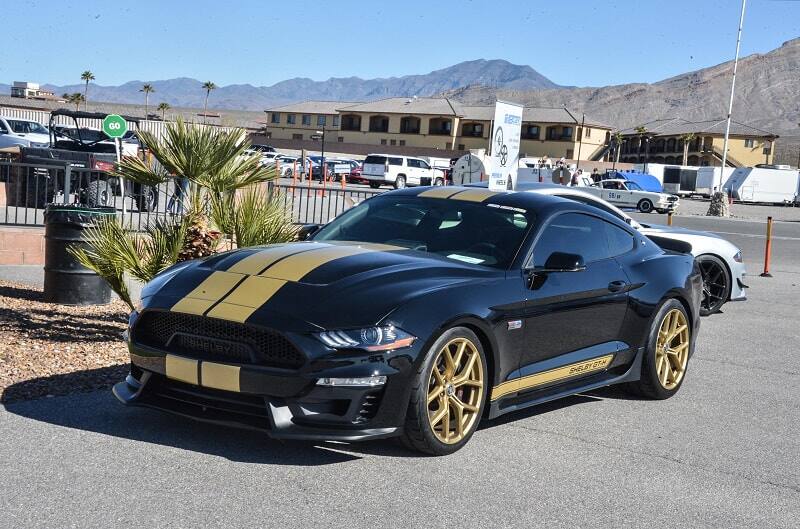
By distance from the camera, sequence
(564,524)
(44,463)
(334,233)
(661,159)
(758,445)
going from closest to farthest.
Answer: (564,524) < (44,463) < (758,445) < (334,233) < (661,159)

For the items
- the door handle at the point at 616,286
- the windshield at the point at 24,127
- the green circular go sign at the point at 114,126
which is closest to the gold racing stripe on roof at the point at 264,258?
the door handle at the point at 616,286

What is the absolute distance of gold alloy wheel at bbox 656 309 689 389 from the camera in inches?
285

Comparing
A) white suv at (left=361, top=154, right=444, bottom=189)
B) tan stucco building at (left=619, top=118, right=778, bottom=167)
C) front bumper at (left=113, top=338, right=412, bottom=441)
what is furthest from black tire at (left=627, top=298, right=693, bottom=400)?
tan stucco building at (left=619, top=118, right=778, bottom=167)

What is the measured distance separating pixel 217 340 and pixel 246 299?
0.26m

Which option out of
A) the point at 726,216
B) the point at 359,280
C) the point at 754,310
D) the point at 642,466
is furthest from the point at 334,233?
the point at 726,216

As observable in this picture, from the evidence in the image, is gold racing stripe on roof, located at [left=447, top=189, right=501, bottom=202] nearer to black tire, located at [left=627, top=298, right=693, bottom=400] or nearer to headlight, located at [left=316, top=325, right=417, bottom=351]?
black tire, located at [left=627, top=298, right=693, bottom=400]

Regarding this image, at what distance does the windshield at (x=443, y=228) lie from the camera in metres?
6.12

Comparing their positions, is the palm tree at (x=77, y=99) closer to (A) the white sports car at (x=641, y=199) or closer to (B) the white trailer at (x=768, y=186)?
(B) the white trailer at (x=768, y=186)

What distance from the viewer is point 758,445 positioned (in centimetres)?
616

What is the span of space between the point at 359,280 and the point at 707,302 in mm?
8128

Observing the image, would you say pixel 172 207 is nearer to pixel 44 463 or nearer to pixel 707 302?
pixel 44 463

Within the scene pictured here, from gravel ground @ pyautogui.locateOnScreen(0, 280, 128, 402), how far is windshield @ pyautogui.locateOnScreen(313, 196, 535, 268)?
75.2 inches

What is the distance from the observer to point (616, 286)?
265 inches

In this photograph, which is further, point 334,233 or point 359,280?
point 334,233
